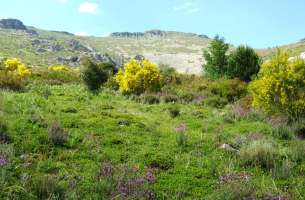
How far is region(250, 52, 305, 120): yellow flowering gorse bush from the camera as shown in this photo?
18.4 meters

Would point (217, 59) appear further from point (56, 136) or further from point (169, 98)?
point (56, 136)

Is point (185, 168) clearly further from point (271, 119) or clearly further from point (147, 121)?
point (271, 119)

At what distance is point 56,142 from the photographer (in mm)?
11633

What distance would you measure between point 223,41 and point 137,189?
37.5 m

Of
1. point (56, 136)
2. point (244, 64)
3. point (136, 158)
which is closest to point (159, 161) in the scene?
point (136, 158)

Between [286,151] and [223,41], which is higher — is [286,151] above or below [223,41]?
below

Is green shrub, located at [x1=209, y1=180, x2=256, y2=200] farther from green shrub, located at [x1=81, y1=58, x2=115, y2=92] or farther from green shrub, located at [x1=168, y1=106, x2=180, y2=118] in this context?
green shrub, located at [x1=81, y1=58, x2=115, y2=92]

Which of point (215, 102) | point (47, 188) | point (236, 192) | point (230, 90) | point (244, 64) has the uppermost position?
point (244, 64)

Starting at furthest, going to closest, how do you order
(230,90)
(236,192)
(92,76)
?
(230,90) < (92,76) < (236,192)

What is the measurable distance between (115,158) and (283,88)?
1018 centimetres

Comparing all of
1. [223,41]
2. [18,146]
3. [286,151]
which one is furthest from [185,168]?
[223,41]

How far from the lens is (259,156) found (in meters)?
11.2

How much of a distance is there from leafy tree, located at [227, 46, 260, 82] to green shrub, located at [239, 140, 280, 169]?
27.8 metres

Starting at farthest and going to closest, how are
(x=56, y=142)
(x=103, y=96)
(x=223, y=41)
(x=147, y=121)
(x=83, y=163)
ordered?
(x=223, y=41)
(x=103, y=96)
(x=147, y=121)
(x=56, y=142)
(x=83, y=163)
